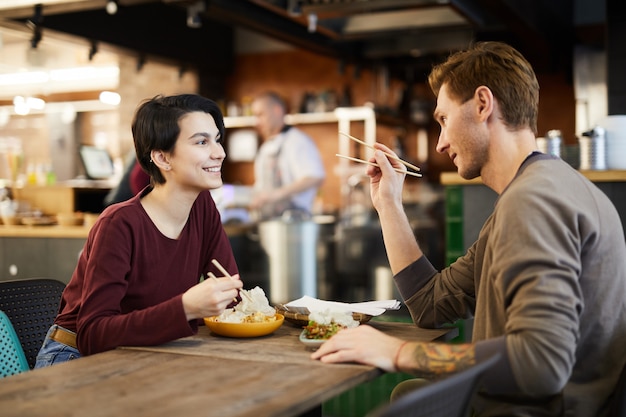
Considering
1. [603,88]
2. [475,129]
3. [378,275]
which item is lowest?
[378,275]

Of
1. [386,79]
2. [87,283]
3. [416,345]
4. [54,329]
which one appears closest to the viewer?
[416,345]

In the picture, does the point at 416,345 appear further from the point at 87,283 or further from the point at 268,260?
the point at 268,260

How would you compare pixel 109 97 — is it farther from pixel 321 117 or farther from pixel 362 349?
pixel 362 349

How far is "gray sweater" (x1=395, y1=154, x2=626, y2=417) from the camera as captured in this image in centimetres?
150

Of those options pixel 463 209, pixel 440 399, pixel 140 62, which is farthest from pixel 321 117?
pixel 440 399

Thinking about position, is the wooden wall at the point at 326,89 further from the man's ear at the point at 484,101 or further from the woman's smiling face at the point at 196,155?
the man's ear at the point at 484,101

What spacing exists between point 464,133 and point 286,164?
174 inches

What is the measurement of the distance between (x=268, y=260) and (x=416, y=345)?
430cm

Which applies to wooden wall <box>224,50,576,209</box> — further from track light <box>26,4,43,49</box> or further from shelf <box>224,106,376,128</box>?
track light <box>26,4,43,49</box>

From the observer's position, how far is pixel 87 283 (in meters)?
1.97

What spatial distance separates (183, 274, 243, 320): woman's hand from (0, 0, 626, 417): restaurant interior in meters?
2.19

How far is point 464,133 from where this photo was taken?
1.87m

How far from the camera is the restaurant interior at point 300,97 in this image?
5.60 metres

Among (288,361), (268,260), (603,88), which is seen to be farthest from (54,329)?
(603,88)
